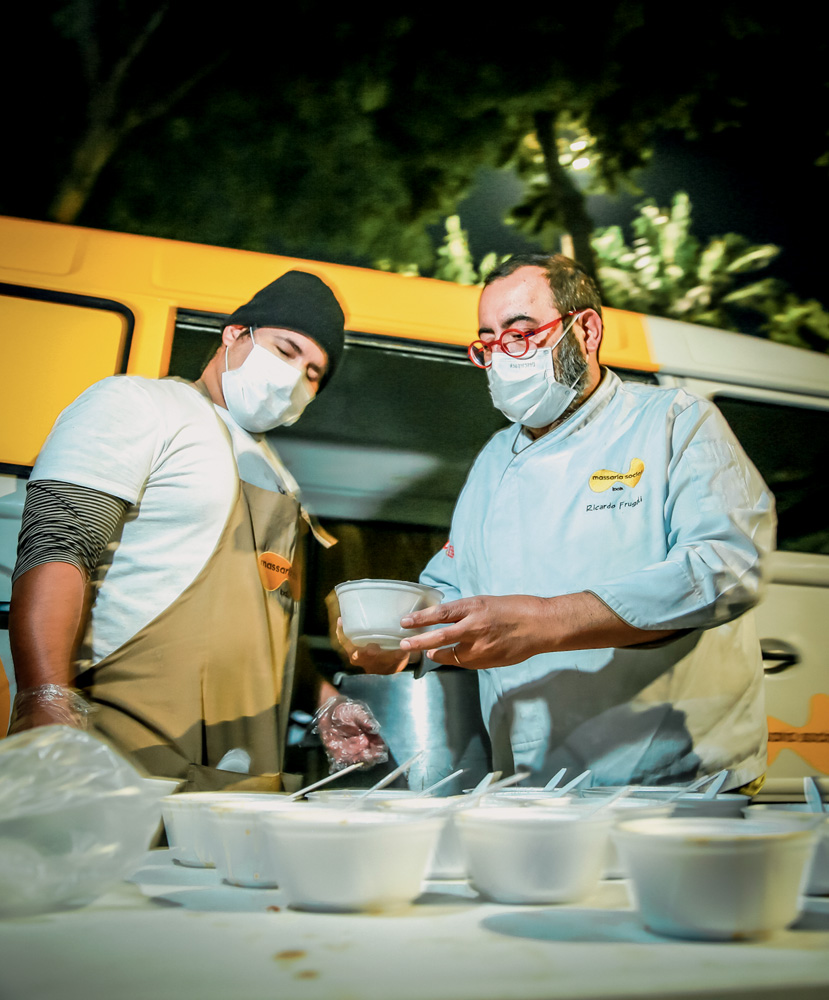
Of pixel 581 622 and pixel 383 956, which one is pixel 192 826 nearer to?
pixel 383 956

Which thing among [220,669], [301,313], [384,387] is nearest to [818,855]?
[220,669]

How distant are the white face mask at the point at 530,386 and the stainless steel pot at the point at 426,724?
79cm

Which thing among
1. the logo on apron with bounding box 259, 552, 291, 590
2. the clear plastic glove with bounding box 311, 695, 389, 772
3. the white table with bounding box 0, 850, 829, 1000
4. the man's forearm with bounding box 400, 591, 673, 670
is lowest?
the white table with bounding box 0, 850, 829, 1000

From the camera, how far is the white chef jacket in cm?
153

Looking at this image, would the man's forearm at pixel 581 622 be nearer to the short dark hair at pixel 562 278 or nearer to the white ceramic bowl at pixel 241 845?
the white ceramic bowl at pixel 241 845

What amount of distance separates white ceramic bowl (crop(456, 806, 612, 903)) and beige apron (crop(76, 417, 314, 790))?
3.67 feet

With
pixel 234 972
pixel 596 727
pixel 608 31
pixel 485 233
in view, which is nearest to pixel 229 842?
pixel 234 972

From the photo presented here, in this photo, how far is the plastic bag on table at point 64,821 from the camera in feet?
2.16

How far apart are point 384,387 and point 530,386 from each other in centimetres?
71

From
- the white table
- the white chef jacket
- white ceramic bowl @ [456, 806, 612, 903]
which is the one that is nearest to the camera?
the white table

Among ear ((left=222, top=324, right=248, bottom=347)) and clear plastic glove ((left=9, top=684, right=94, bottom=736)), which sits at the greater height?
ear ((left=222, top=324, right=248, bottom=347))

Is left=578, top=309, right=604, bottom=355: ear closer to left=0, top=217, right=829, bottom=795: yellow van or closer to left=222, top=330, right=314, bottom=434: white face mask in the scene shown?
left=0, top=217, right=829, bottom=795: yellow van

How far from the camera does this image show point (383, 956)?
0.53 metres

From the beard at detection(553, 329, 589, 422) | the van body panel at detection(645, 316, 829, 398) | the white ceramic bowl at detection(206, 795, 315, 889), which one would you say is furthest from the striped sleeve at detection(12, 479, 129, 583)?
the van body panel at detection(645, 316, 829, 398)
